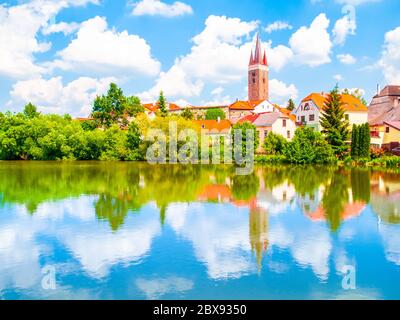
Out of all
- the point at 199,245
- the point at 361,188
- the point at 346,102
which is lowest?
the point at 199,245

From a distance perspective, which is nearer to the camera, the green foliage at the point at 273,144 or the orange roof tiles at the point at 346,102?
the green foliage at the point at 273,144

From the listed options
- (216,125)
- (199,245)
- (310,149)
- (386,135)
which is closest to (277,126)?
(310,149)

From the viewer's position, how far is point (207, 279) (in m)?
8.34

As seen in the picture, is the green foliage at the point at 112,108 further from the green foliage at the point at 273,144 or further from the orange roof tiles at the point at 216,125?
the green foliage at the point at 273,144

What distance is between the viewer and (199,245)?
1073 cm

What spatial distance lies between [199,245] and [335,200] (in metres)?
8.95

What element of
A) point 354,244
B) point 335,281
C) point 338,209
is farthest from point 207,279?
point 338,209

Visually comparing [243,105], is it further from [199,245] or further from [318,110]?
[199,245]

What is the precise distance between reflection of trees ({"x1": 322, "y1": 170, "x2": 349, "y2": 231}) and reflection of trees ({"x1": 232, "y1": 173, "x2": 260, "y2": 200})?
Result: 327 cm

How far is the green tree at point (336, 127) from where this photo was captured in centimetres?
4181

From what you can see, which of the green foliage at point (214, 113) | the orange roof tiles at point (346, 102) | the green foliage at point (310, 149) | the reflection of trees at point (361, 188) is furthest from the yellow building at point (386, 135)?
the green foliage at point (214, 113)

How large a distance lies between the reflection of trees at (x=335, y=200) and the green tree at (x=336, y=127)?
687 inches

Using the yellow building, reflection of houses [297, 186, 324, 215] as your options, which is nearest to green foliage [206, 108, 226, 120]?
the yellow building

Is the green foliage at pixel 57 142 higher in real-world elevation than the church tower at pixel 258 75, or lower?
lower
